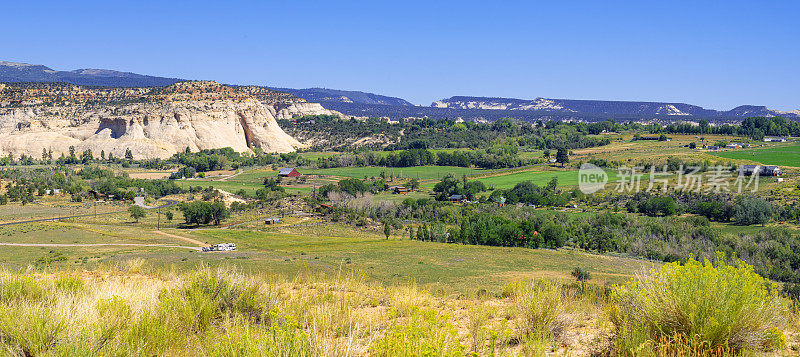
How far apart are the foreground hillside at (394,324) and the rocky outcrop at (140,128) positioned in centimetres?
12190

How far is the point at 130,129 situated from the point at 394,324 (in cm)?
13003

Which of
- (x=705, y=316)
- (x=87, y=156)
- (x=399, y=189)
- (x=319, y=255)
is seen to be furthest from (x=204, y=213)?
(x=87, y=156)

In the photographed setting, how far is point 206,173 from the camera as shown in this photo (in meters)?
105

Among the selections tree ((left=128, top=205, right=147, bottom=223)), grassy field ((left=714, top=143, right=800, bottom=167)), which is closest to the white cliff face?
tree ((left=128, top=205, right=147, bottom=223))

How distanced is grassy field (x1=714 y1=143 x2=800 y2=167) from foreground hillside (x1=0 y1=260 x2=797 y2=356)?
98.0 metres

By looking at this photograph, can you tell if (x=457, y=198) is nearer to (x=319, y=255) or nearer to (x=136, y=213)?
(x=136, y=213)

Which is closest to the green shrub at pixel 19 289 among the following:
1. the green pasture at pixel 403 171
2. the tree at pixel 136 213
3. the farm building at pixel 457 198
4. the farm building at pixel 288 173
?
the tree at pixel 136 213

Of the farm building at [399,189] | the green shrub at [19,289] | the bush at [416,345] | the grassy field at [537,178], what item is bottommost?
the farm building at [399,189]

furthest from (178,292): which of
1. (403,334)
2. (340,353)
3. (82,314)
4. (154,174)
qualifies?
(154,174)

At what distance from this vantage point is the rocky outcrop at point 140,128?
118m

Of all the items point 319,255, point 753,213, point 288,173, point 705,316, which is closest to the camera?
point 705,316

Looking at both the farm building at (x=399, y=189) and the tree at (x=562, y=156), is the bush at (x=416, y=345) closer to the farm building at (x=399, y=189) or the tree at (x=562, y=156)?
the farm building at (x=399, y=189)

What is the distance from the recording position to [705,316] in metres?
5.70

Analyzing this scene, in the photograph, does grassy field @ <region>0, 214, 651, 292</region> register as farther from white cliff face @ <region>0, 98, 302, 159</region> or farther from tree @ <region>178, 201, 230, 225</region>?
white cliff face @ <region>0, 98, 302, 159</region>
